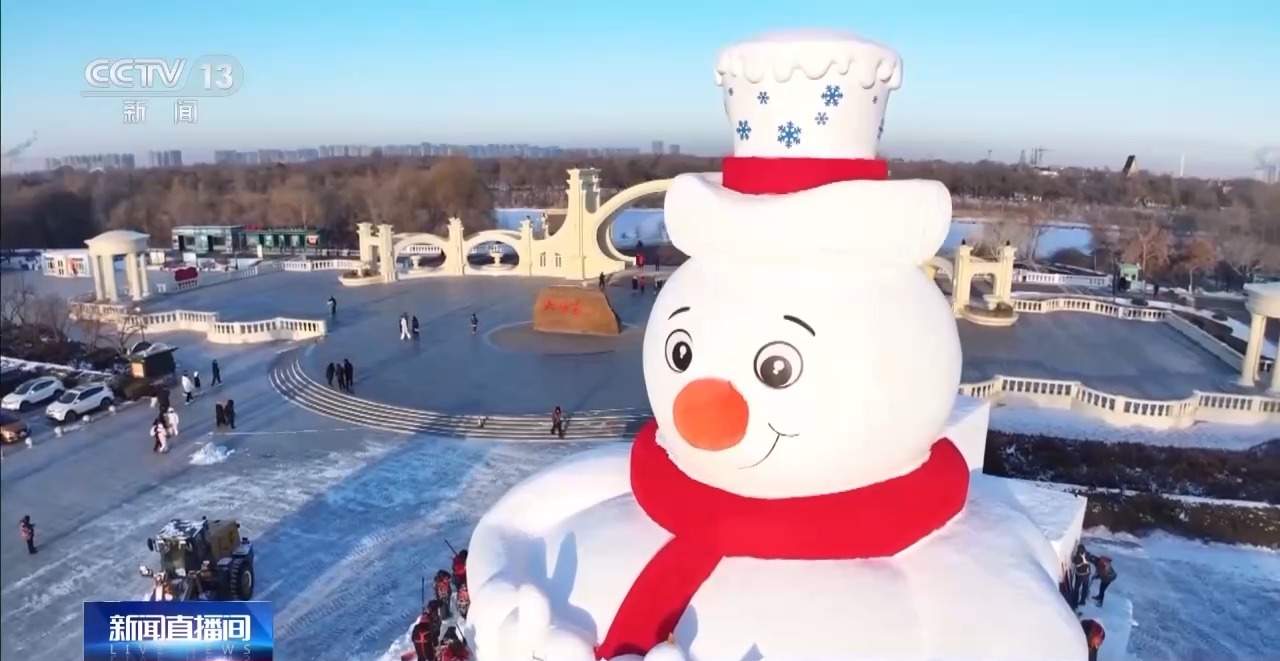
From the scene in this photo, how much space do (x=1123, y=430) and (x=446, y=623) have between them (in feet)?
50.0

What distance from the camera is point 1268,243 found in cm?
3362

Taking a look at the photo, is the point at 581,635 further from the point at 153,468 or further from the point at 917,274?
the point at 153,468

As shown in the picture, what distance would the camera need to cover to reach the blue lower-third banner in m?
6.71

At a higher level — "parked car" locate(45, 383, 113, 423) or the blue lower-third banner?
the blue lower-third banner

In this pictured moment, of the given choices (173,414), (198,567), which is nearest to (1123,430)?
(198,567)

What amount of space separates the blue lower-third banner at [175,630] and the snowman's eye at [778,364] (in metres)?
A: 4.56

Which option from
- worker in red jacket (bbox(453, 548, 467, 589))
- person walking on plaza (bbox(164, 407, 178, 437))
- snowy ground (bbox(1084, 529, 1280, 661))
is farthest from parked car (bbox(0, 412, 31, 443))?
snowy ground (bbox(1084, 529, 1280, 661))

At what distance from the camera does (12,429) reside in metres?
15.5

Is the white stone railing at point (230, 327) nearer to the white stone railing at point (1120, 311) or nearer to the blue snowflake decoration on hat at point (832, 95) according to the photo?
the blue snowflake decoration on hat at point (832, 95)

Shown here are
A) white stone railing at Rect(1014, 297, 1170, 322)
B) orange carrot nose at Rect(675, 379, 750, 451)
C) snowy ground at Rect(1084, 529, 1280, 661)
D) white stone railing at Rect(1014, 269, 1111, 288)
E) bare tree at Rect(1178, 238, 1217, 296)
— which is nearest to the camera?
orange carrot nose at Rect(675, 379, 750, 451)

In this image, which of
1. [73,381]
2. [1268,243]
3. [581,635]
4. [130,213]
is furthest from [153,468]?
[1268,243]

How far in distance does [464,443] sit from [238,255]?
111ft

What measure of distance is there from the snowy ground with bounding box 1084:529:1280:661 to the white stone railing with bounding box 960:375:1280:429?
5.89m

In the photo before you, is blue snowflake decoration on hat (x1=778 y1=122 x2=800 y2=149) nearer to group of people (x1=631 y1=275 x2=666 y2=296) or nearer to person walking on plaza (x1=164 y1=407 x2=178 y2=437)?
person walking on plaza (x1=164 y1=407 x2=178 y2=437)
